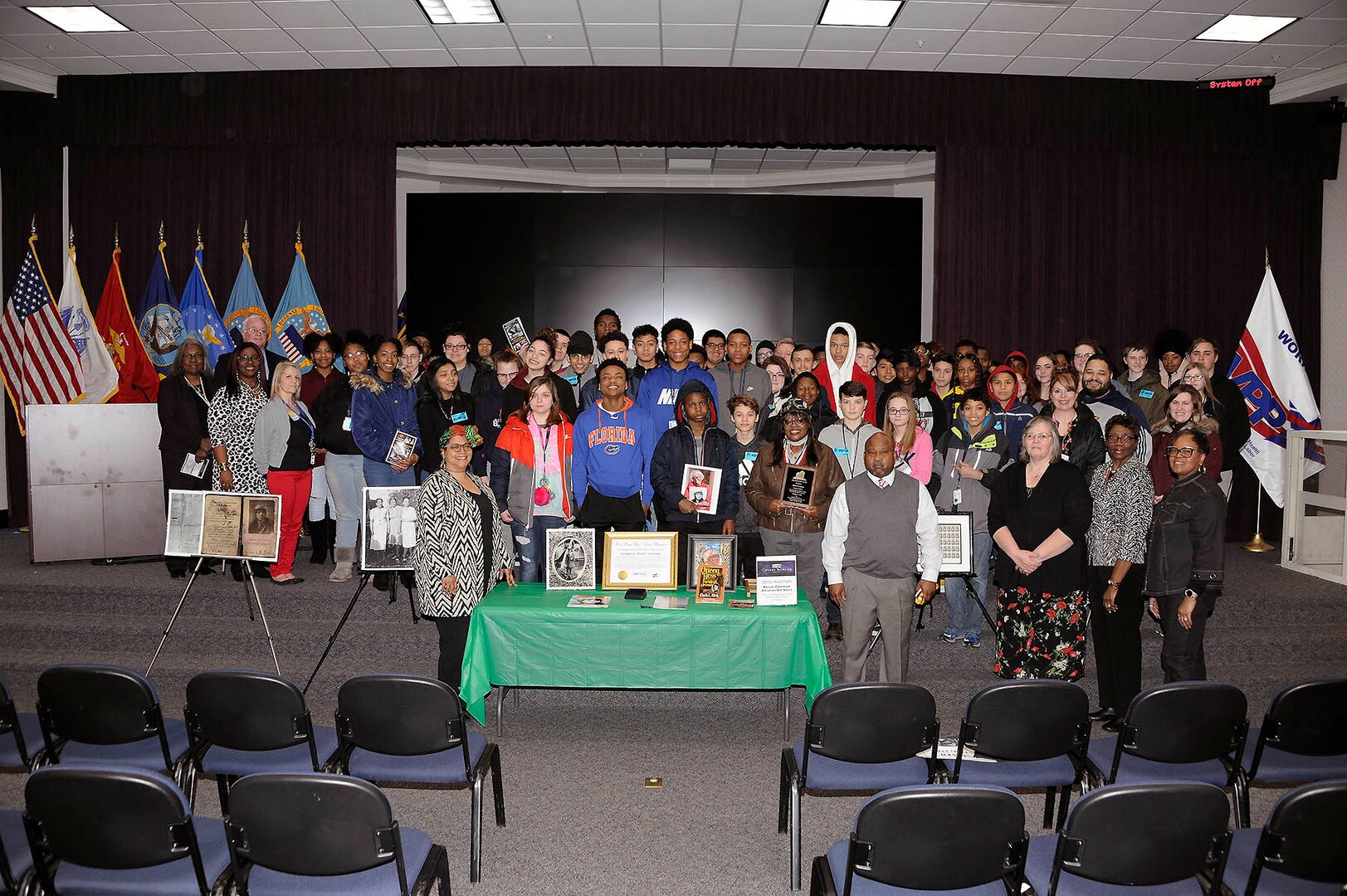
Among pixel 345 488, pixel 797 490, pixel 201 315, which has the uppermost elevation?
pixel 201 315

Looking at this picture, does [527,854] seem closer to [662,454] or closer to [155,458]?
[662,454]

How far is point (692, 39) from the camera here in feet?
26.1

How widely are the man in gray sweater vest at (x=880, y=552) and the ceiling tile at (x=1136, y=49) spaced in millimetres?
5517

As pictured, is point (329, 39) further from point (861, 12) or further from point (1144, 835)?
point (1144, 835)

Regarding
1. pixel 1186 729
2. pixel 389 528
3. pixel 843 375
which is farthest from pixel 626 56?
pixel 1186 729

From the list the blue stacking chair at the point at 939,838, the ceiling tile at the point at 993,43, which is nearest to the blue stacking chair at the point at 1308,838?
the blue stacking chair at the point at 939,838

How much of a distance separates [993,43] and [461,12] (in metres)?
4.49

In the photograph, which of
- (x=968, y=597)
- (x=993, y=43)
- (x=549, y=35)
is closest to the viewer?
(x=968, y=597)

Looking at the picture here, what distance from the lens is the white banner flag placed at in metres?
8.48

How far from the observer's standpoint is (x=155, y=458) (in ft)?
25.6

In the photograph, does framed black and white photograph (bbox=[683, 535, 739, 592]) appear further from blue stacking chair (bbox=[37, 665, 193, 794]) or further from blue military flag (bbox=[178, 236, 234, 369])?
blue military flag (bbox=[178, 236, 234, 369])

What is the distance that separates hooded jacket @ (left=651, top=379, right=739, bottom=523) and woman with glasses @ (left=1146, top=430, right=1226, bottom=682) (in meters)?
2.28

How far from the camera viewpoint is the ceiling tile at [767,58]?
824 cm

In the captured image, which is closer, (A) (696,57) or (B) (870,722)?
(B) (870,722)
